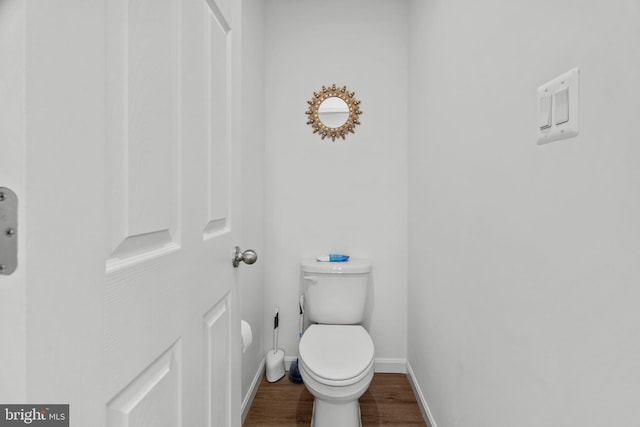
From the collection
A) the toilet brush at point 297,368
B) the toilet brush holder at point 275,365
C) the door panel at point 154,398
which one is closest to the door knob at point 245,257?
the door panel at point 154,398

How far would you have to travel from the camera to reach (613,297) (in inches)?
23.7

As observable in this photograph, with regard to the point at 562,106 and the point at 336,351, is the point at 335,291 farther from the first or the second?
the point at 562,106

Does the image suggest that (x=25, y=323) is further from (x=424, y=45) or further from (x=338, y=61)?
(x=338, y=61)

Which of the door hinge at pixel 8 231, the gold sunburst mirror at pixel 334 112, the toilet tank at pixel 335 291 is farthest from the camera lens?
the gold sunburst mirror at pixel 334 112

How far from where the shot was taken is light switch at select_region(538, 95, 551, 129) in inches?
30.9

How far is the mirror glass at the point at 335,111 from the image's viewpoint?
229cm

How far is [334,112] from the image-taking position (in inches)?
90.4

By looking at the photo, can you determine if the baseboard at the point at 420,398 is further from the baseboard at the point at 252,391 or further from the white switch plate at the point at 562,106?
the white switch plate at the point at 562,106

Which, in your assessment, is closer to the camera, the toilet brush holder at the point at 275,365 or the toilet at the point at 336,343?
the toilet at the point at 336,343

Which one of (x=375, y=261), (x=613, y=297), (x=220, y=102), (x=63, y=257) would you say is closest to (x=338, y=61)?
(x=375, y=261)

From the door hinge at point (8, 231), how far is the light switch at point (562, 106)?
2.86 feet

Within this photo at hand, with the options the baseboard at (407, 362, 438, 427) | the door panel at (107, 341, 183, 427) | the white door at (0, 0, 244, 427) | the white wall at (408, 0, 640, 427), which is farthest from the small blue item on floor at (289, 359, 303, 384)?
the door panel at (107, 341, 183, 427)

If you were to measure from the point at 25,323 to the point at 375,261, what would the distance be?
6.86ft

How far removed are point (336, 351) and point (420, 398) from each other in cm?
61
